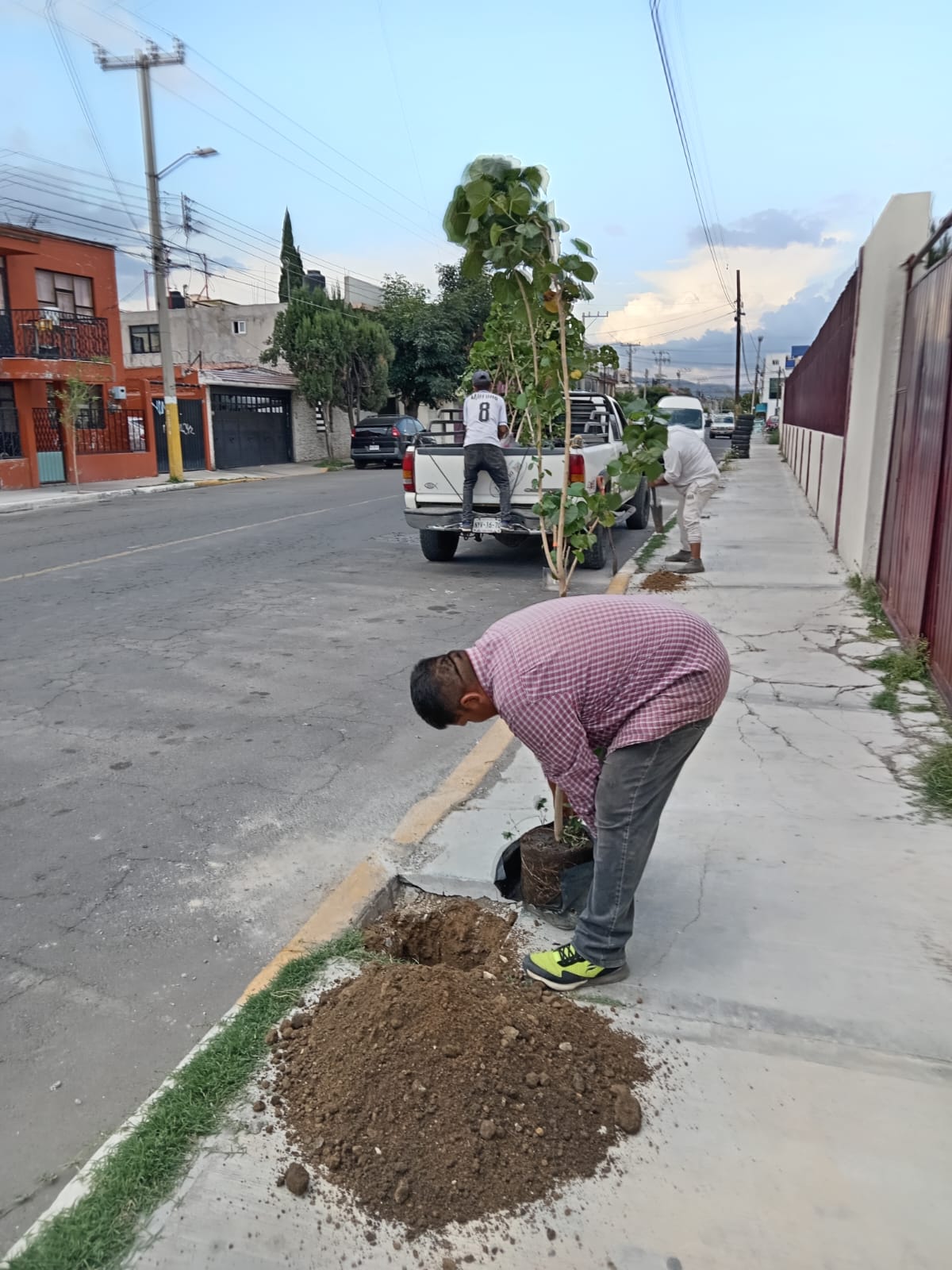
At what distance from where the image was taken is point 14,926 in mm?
3562

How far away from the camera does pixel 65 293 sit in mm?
26656

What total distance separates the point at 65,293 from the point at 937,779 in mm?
27992

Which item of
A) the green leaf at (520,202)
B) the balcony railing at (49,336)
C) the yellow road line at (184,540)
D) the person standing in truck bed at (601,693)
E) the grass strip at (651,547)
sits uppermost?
the balcony railing at (49,336)

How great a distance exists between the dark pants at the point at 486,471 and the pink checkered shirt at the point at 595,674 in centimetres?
732

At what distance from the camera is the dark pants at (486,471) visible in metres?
9.87

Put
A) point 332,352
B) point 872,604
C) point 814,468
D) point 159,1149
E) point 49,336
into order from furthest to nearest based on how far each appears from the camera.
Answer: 1. point 332,352
2. point 49,336
3. point 814,468
4. point 872,604
5. point 159,1149

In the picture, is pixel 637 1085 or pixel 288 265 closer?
pixel 637 1085

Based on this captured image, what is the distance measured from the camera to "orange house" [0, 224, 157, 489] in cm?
2361

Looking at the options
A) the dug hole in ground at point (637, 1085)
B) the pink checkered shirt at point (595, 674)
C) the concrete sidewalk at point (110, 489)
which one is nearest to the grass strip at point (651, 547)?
the dug hole in ground at point (637, 1085)

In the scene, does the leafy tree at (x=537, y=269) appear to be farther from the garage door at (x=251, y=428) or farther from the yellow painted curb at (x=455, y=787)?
the garage door at (x=251, y=428)

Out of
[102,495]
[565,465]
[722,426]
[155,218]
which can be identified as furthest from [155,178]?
[722,426]

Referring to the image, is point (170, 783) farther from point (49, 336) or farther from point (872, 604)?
point (49, 336)

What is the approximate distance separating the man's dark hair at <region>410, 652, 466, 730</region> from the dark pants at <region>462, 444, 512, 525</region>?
7.41m

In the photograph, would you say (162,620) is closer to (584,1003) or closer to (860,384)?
(584,1003)
